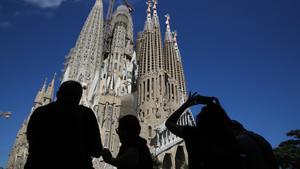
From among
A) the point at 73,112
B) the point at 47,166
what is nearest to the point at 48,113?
the point at 73,112

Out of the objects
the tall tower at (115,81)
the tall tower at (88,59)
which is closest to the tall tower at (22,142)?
the tall tower at (88,59)

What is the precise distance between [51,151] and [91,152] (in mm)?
346

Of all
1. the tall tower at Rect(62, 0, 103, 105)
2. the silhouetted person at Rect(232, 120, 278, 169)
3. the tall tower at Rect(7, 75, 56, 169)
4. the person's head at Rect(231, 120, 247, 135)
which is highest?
the tall tower at Rect(62, 0, 103, 105)

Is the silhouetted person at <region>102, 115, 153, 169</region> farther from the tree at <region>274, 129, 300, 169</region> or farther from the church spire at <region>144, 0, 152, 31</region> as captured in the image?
the church spire at <region>144, 0, 152, 31</region>

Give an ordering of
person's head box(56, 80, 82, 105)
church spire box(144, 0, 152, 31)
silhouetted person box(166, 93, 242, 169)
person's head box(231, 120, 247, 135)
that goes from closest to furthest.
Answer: silhouetted person box(166, 93, 242, 169)
person's head box(56, 80, 82, 105)
person's head box(231, 120, 247, 135)
church spire box(144, 0, 152, 31)

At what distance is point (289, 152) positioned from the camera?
1306cm

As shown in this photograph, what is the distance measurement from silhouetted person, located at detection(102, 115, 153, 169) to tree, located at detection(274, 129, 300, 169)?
472 inches

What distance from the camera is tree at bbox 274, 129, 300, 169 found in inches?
497

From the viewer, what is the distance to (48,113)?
2.24m

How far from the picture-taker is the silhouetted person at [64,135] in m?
2.08

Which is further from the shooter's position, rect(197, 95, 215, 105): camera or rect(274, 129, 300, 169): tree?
rect(274, 129, 300, 169): tree

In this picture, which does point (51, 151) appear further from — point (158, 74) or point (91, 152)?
point (158, 74)

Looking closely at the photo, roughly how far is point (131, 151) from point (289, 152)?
13357 millimetres

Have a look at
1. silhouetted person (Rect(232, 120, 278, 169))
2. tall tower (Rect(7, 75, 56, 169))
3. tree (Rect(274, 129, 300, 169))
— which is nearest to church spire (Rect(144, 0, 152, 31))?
tall tower (Rect(7, 75, 56, 169))
